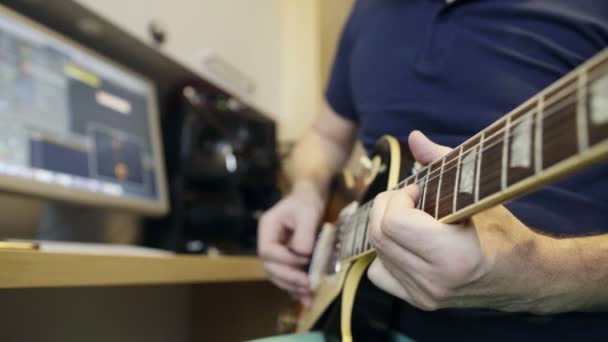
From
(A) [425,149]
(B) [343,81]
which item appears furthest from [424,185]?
(B) [343,81]

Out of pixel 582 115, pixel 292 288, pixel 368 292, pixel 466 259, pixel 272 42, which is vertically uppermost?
pixel 272 42

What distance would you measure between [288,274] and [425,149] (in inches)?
17.2

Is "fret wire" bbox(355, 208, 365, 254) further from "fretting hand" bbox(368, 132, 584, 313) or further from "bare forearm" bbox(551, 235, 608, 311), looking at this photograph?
"bare forearm" bbox(551, 235, 608, 311)

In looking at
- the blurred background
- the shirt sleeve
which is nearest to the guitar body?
the shirt sleeve

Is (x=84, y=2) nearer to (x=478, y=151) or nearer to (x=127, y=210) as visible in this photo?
(x=127, y=210)

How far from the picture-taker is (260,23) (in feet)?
5.38

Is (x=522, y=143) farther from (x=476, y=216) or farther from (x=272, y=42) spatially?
(x=272, y=42)

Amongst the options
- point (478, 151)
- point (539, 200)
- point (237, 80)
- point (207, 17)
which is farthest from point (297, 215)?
point (207, 17)

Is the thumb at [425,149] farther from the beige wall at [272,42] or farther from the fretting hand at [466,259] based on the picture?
the beige wall at [272,42]

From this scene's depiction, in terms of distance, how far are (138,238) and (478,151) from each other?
3.09 ft

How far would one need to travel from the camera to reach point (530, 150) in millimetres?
274

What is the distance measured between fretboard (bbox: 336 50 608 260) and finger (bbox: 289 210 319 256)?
0.43m

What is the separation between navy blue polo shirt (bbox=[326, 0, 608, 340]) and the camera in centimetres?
50

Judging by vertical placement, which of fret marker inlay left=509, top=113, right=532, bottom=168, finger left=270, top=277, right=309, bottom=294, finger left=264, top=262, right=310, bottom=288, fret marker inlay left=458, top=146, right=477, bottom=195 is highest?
fret marker inlay left=509, top=113, right=532, bottom=168
